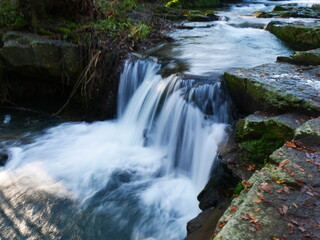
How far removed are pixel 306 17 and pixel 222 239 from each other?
506 inches

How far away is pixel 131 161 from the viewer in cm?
566

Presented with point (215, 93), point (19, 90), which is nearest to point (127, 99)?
point (215, 93)

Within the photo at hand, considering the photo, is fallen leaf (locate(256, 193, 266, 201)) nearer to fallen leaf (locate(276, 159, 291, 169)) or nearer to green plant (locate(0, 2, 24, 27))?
fallen leaf (locate(276, 159, 291, 169))

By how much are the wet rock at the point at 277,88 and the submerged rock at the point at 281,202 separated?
3.43 feet

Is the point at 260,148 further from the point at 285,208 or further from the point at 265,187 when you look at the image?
the point at 285,208

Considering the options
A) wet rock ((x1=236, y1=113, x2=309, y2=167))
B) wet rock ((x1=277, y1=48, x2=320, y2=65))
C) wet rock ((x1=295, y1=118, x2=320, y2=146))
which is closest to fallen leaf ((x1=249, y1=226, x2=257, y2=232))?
wet rock ((x1=295, y1=118, x2=320, y2=146))

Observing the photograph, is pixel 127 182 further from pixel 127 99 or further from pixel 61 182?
pixel 127 99

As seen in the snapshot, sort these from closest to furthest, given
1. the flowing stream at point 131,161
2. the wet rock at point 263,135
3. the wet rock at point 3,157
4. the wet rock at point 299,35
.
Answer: the wet rock at point 263,135 < the flowing stream at point 131,161 < the wet rock at point 3,157 < the wet rock at point 299,35

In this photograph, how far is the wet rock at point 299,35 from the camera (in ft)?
25.9

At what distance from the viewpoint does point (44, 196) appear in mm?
4668

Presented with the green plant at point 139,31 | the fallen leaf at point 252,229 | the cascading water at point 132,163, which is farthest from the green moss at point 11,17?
the fallen leaf at point 252,229

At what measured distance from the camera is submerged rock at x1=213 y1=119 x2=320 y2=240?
2.21 metres

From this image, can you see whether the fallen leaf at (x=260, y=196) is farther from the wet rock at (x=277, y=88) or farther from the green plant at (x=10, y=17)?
the green plant at (x=10, y=17)

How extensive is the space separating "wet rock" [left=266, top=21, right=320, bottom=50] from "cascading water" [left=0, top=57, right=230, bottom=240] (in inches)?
168
